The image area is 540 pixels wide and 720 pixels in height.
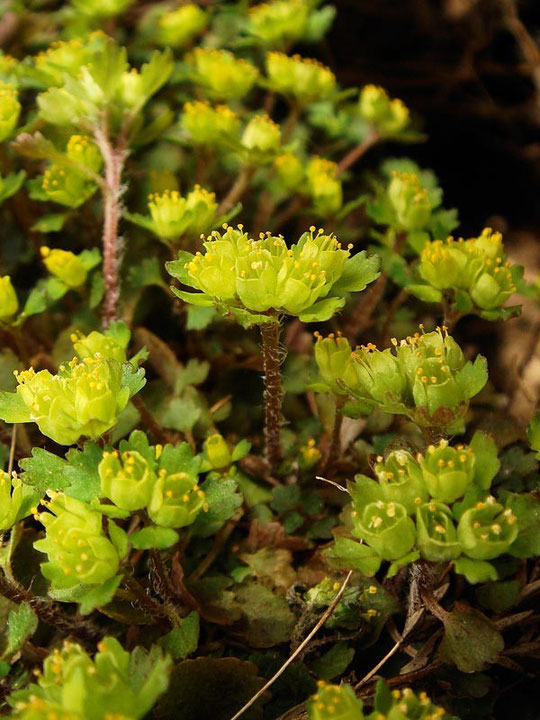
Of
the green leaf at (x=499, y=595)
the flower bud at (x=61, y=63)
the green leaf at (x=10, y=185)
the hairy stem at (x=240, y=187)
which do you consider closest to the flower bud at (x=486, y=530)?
the green leaf at (x=499, y=595)

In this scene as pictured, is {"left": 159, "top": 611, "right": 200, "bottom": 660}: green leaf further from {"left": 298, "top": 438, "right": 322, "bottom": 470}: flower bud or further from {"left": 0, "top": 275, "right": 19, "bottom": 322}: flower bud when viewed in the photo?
{"left": 0, "top": 275, "right": 19, "bottom": 322}: flower bud

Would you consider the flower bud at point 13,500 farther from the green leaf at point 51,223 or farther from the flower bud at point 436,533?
the green leaf at point 51,223

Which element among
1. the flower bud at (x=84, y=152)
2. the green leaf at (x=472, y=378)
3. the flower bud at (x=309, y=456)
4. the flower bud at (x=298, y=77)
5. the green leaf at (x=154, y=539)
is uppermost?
the flower bud at (x=298, y=77)

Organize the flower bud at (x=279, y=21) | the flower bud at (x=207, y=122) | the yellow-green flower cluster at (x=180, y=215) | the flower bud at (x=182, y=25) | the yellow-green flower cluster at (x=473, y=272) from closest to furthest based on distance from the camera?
the yellow-green flower cluster at (x=473, y=272)
the yellow-green flower cluster at (x=180, y=215)
the flower bud at (x=207, y=122)
the flower bud at (x=279, y=21)
the flower bud at (x=182, y=25)

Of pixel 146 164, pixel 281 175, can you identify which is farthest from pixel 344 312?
pixel 146 164

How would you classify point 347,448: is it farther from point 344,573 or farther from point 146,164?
point 146,164
